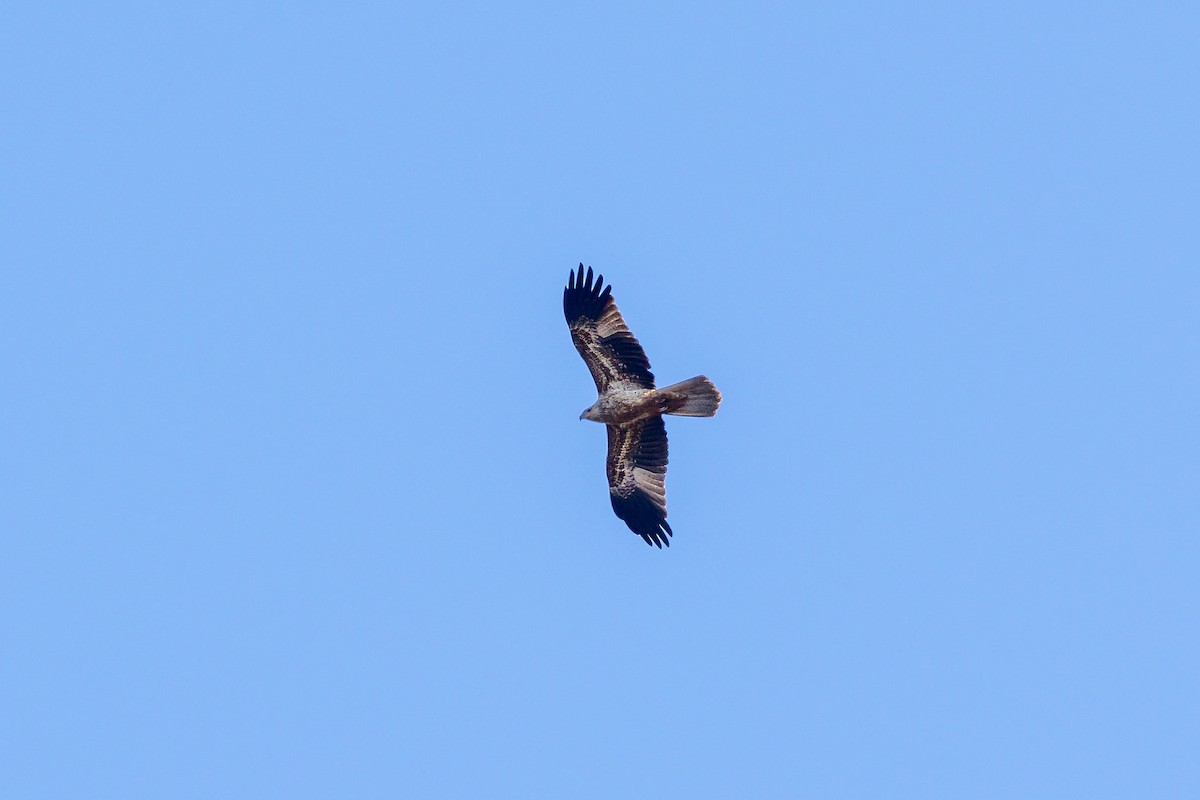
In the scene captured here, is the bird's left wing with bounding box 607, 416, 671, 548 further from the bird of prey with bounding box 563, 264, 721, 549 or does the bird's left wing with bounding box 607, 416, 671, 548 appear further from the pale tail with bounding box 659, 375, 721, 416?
the pale tail with bounding box 659, 375, 721, 416

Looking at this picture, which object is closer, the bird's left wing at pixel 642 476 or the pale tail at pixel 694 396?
the pale tail at pixel 694 396

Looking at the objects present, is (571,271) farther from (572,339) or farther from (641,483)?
(641,483)

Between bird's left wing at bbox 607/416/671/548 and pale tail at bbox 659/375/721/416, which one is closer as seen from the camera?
pale tail at bbox 659/375/721/416

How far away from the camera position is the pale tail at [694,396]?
20219mm

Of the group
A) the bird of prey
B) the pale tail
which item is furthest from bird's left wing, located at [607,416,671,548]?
the pale tail

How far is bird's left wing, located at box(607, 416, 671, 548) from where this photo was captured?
69.8ft

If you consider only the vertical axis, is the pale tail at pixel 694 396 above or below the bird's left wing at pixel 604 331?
below

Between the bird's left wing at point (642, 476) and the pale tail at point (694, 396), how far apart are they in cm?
82

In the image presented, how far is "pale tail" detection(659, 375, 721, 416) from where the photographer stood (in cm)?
2022

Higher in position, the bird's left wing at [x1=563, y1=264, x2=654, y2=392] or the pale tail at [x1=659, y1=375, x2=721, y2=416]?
the bird's left wing at [x1=563, y1=264, x2=654, y2=392]

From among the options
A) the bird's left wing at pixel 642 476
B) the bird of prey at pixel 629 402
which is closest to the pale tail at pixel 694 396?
the bird of prey at pixel 629 402

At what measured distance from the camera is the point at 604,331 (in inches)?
823

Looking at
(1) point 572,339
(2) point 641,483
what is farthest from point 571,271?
(2) point 641,483

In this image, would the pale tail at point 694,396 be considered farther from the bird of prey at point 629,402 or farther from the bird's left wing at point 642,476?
the bird's left wing at point 642,476
